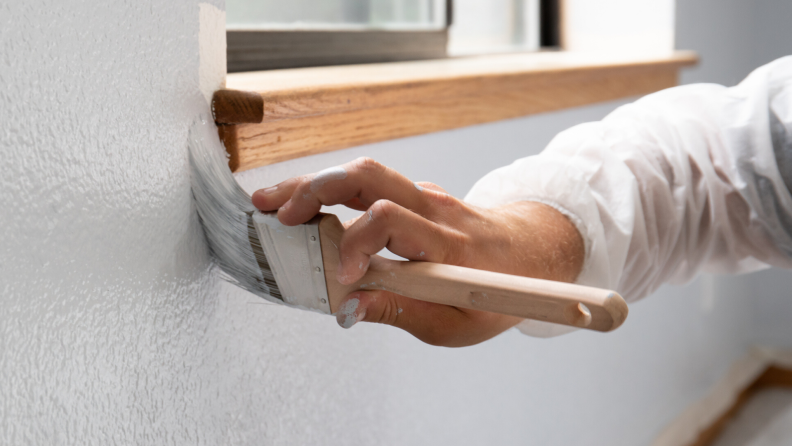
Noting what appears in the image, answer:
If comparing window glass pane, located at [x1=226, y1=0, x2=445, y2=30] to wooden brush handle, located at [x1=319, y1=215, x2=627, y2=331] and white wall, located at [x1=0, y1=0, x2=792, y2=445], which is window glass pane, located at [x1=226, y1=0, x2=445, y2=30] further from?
wooden brush handle, located at [x1=319, y1=215, x2=627, y2=331]

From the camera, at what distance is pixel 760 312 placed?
2.06 metres

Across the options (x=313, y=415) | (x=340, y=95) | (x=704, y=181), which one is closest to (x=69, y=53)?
(x=340, y=95)

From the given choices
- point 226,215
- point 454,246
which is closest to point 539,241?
point 454,246

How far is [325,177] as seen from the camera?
1.41 ft

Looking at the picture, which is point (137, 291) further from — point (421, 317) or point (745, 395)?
point (745, 395)

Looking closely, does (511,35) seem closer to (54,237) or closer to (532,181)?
(532,181)

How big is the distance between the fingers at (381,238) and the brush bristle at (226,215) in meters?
0.06

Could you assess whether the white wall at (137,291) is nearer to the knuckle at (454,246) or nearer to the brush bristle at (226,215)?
the brush bristle at (226,215)

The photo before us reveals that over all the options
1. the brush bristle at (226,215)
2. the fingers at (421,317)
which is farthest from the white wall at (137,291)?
the fingers at (421,317)

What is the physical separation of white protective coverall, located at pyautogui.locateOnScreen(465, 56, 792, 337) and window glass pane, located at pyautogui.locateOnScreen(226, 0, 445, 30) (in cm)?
38

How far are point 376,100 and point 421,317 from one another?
0.24m

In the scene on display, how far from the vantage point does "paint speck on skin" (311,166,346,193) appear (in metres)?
0.43

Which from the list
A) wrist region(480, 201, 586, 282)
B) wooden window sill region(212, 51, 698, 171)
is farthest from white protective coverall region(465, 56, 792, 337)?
wooden window sill region(212, 51, 698, 171)

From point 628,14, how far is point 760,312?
1.15 metres
